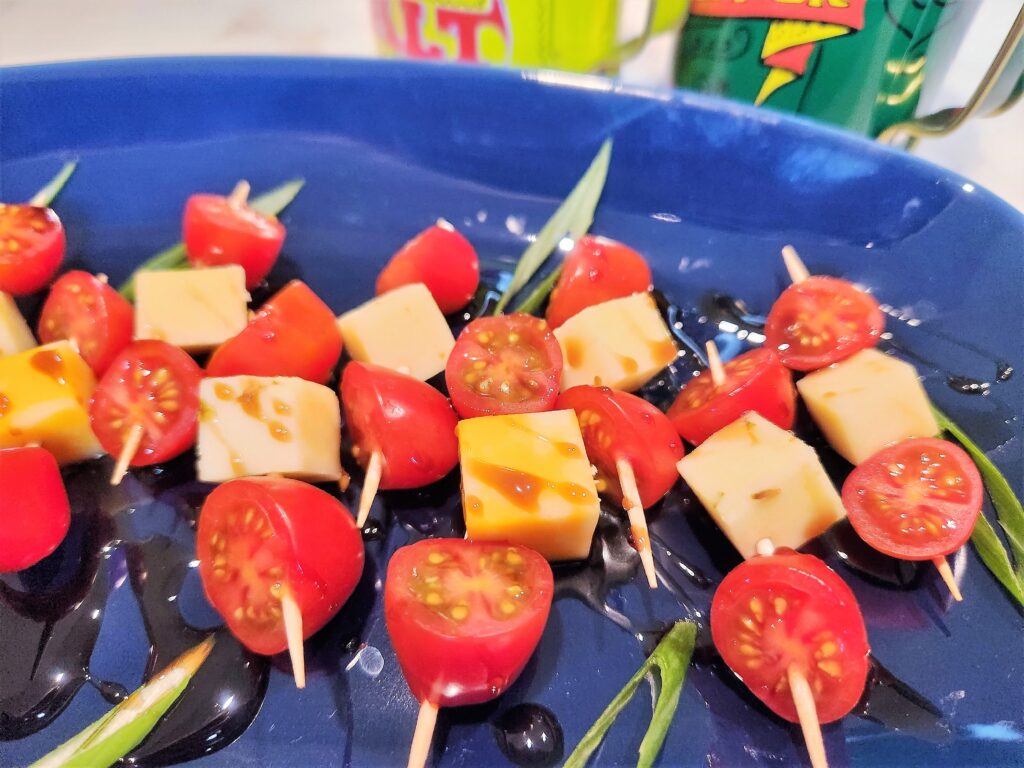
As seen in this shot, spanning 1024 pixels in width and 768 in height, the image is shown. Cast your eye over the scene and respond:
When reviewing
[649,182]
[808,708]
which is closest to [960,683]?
[808,708]

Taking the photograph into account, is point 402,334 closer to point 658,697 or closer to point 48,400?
point 48,400

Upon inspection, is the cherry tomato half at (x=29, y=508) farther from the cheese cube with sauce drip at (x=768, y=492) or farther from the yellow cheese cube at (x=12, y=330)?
the cheese cube with sauce drip at (x=768, y=492)

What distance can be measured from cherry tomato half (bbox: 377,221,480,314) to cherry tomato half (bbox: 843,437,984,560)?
2.69ft

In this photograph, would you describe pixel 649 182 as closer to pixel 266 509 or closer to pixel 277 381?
pixel 277 381

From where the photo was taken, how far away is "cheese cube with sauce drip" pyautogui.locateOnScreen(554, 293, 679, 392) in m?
1.33

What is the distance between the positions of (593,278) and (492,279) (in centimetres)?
26

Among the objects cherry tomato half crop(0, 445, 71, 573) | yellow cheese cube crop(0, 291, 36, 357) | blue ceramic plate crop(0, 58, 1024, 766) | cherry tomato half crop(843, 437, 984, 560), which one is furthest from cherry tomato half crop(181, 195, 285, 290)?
cherry tomato half crop(843, 437, 984, 560)

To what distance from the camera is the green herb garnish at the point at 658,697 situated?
3.40 feet

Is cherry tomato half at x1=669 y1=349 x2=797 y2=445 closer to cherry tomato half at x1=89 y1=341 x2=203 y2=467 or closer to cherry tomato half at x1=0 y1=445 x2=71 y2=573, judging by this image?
cherry tomato half at x1=89 y1=341 x2=203 y2=467

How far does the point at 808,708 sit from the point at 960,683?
1.07ft

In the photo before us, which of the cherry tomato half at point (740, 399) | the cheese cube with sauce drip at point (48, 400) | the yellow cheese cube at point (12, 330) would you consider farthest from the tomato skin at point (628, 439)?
the yellow cheese cube at point (12, 330)

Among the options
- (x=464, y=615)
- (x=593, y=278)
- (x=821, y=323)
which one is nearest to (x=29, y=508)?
(x=464, y=615)

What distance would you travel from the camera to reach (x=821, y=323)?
1362 millimetres

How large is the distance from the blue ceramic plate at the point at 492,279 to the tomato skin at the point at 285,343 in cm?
19
